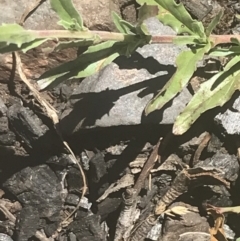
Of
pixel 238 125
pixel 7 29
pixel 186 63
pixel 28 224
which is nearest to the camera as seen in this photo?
pixel 7 29

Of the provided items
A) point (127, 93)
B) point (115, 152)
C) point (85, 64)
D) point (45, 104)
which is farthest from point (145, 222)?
point (85, 64)

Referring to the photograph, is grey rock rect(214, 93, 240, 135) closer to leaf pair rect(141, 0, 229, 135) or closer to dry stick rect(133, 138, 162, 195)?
leaf pair rect(141, 0, 229, 135)

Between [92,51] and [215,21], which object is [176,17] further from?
[92,51]

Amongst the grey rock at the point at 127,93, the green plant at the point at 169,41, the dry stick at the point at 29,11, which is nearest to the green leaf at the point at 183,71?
the green plant at the point at 169,41

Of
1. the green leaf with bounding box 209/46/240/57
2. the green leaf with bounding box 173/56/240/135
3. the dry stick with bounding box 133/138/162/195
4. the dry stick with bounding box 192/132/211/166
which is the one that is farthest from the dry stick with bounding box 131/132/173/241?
the green leaf with bounding box 209/46/240/57

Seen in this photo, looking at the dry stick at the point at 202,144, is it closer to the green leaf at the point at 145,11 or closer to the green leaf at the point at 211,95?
the green leaf at the point at 211,95

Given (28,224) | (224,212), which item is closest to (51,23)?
(28,224)

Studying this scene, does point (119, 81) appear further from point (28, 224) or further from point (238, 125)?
point (28, 224)
